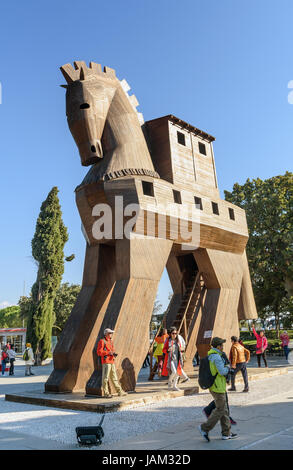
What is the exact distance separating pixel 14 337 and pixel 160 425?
47.6 metres

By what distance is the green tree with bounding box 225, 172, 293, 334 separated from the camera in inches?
1005

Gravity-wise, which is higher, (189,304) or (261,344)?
(189,304)

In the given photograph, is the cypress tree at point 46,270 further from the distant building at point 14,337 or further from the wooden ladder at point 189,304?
the distant building at point 14,337

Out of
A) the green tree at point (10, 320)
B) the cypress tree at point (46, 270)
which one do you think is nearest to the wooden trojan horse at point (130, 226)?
the cypress tree at point (46, 270)

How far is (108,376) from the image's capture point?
9430 millimetres

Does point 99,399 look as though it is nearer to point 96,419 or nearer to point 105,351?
point 105,351

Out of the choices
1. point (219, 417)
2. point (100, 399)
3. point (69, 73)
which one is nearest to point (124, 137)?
point (69, 73)

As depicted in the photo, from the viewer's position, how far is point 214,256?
556 inches

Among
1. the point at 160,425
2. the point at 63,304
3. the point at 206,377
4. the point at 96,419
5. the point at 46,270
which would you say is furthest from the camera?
the point at 63,304

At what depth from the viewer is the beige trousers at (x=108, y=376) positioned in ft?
31.0

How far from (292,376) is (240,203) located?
15615 mm
